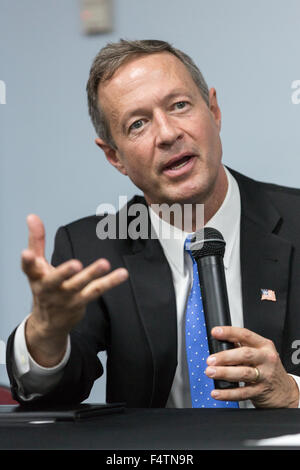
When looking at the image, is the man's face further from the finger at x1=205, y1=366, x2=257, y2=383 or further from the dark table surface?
the dark table surface

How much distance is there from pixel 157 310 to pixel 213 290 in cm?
45

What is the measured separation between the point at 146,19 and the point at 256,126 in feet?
1.83

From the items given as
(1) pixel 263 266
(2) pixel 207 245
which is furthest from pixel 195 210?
(2) pixel 207 245

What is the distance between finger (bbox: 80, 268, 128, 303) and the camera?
0.96 m

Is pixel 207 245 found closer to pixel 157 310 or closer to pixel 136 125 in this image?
pixel 157 310

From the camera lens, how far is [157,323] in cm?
160

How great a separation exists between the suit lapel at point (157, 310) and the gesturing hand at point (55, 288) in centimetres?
40

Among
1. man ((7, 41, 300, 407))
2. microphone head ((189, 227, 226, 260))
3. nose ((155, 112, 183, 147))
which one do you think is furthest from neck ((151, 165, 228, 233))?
microphone head ((189, 227, 226, 260))

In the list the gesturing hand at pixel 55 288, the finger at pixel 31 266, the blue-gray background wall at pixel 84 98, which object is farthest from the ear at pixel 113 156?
the finger at pixel 31 266

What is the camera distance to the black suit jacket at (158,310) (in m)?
1.58

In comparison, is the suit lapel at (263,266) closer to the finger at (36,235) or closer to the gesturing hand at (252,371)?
the gesturing hand at (252,371)

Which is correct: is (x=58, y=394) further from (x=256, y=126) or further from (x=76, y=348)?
(x=256, y=126)

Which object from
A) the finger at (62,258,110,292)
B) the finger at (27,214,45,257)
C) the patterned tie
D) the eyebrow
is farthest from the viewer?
the eyebrow
